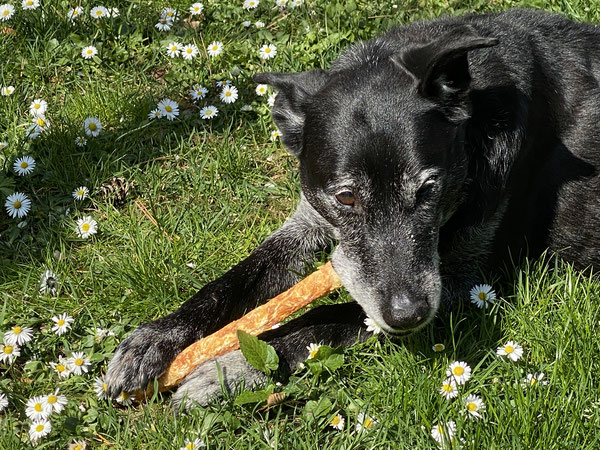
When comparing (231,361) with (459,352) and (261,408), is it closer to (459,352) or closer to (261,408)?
(261,408)

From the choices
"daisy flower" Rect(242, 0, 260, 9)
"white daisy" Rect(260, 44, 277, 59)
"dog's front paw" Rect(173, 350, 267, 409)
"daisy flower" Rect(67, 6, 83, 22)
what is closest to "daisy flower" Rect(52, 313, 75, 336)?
"dog's front paw" Rect(173, 350, 267, 409)

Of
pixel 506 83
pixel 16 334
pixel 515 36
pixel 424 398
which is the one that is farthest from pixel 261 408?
pixel 515 36

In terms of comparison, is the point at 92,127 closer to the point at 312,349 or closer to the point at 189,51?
the point at 189,51

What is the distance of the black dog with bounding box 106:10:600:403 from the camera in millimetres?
3650

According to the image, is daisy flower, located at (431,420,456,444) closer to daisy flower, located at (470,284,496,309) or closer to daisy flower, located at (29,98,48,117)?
daisy flower, located at (470,284,496,309)

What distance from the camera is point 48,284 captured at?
14.9 feet

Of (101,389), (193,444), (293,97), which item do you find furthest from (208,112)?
(193,444)

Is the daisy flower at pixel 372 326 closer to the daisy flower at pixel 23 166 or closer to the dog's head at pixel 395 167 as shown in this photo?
the dog's head at pixel 395 167

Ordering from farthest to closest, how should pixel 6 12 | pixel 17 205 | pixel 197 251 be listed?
pixel 6 12
pixel 17 205
pixel 197 251

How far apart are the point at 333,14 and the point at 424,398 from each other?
333 cm

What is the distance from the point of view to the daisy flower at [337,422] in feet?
12.0

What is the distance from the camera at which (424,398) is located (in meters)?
3.60

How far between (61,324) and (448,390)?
6.50ft

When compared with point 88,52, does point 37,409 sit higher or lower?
lower
